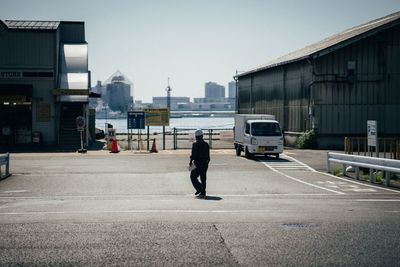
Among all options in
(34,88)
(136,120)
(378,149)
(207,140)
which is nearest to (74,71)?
(34,88)

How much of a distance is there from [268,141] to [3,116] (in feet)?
66.3

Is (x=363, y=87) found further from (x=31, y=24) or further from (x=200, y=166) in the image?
(x=31, y=24)

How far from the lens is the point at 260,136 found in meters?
26.9

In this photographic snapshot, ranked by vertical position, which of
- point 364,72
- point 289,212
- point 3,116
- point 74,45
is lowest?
point 289,212

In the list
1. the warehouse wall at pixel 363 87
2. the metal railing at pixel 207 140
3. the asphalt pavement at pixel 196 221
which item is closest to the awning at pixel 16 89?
the metal railing at pixel 207 140

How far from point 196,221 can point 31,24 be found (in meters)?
34.2

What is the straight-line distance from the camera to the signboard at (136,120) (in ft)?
115

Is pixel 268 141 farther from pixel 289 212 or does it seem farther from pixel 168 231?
pixel 168 231

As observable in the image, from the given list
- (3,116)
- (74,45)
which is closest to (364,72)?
(74,45)

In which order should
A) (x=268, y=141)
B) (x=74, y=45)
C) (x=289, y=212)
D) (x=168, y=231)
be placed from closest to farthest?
1. (x=168, y=231)
2. (x=289, y=212)
3. (x=268, y=141)
4. (x=74, y=45)

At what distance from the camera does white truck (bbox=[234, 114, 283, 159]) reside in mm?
26672

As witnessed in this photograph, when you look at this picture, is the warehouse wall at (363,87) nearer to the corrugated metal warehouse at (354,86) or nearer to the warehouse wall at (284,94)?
the corrugated metal warehouse at (354,86)

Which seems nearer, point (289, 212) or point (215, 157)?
point (289, 212)

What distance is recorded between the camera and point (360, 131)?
3544 centimetres
